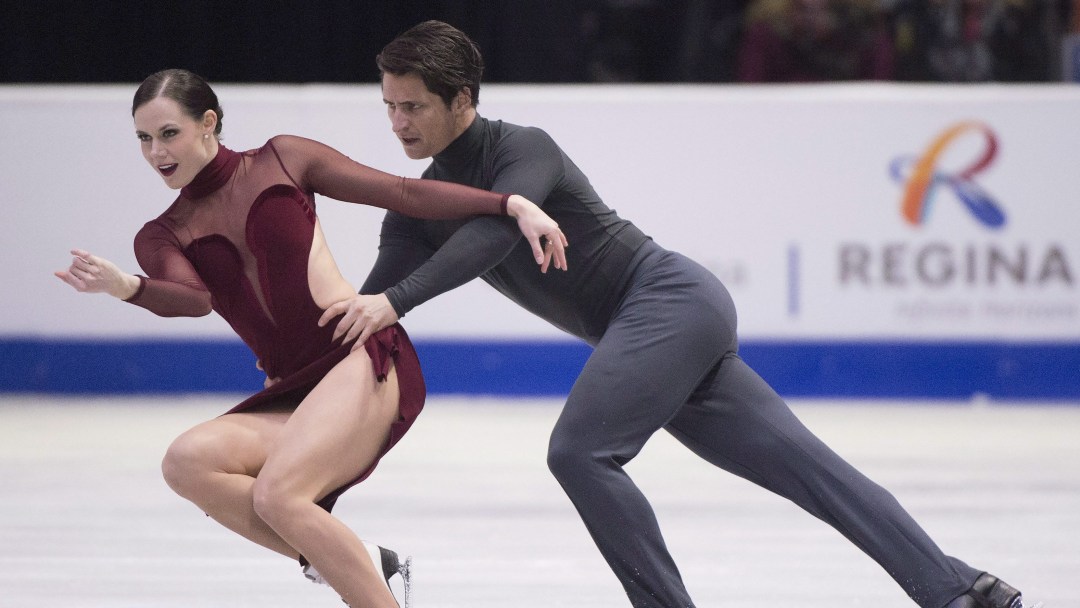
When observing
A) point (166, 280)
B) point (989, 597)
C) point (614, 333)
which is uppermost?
point (166, 280)

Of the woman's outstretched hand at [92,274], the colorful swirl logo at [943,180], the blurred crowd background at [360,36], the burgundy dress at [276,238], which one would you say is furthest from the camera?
the blurred crowd background at [360,36]

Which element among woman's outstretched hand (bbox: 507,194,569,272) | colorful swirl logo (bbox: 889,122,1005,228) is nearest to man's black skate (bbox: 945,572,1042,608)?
woman's outstretched hand (bbox: 507,194,569,272)

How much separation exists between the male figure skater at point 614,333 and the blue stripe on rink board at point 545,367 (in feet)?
11.5

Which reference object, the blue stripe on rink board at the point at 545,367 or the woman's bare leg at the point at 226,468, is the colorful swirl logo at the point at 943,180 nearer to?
the blue stripe on rink board at the point at 545,367

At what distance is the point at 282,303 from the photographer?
2.64 metres

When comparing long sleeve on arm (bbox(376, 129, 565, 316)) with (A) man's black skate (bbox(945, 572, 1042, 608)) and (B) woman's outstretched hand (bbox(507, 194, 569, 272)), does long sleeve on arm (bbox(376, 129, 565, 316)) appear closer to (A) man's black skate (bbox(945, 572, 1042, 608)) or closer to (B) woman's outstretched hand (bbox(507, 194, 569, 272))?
(B) woman's outstretched hand (bbox(507, 194, 569, 272))

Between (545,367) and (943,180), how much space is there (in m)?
1.89

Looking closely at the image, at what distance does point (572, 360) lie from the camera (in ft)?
20.9

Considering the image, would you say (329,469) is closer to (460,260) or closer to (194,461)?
(194,461)

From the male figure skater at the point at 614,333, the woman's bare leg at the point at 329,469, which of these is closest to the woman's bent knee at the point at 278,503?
the woman's bare leg at the point at 329,469

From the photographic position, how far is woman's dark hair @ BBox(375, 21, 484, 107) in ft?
8.66

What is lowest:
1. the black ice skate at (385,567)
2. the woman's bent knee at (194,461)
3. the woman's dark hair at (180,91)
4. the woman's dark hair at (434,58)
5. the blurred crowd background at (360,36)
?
the black ice skate at (385,567)

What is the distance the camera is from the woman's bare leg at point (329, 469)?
2535 millimetres

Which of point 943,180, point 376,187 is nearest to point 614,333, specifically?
point 376,187
